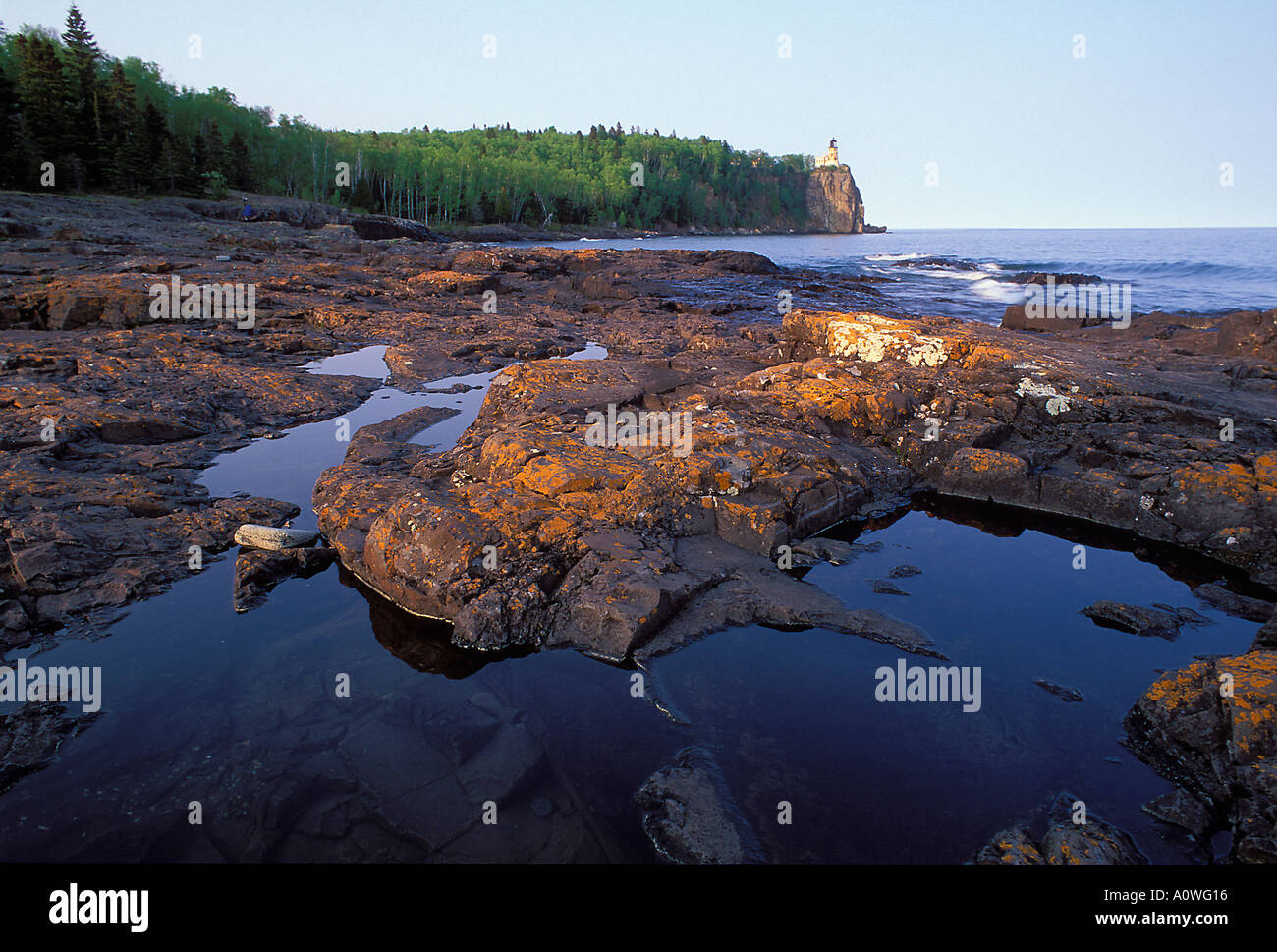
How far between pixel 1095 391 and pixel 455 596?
9.74 meters

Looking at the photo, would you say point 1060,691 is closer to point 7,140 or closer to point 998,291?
point 998,291

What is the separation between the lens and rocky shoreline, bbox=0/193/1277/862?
5148mm

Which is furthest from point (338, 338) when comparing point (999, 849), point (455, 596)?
point (999, 849)

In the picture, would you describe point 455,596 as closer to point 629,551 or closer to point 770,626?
point 629,551

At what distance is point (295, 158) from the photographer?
80.5 metres

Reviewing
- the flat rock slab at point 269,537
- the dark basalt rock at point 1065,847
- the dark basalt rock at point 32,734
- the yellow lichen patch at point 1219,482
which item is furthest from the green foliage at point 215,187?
the dark basalt rock at point 1065,847

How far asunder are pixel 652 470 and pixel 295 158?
93826 millimetres

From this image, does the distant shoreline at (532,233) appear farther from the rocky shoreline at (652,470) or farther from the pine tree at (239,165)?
the rocky shoreline at (652,470)

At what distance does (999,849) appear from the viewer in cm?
330
